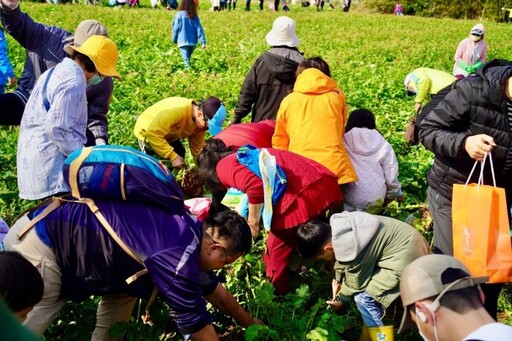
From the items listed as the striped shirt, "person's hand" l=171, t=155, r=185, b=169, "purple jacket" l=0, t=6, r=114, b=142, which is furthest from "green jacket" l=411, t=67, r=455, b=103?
the striped shirt

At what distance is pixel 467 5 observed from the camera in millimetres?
30734

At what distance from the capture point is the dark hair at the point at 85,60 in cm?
357

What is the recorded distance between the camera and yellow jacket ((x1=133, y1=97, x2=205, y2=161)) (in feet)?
16.4

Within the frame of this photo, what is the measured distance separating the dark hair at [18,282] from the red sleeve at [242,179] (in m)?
1.79

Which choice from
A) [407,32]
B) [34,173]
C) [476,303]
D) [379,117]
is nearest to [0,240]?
[34,173]

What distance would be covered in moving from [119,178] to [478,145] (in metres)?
1.85

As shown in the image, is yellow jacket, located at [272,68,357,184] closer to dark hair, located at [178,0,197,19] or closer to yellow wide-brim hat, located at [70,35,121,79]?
yellow wide-brim hat, located at [70,35,121,79]

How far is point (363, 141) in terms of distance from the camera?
4578mm

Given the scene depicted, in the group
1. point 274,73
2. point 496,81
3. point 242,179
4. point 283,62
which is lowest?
point 242,179

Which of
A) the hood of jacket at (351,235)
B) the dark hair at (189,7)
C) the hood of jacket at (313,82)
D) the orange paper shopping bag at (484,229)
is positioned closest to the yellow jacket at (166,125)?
the hood of jacket at (313,82)

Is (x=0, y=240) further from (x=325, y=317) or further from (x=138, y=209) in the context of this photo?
(x=325, y=317)

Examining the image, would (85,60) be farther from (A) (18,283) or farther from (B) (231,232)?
(A) (18,283)

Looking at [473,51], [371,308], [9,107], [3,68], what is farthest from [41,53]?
[473,51]

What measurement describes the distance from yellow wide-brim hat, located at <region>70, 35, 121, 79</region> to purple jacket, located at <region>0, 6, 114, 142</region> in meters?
1.17
